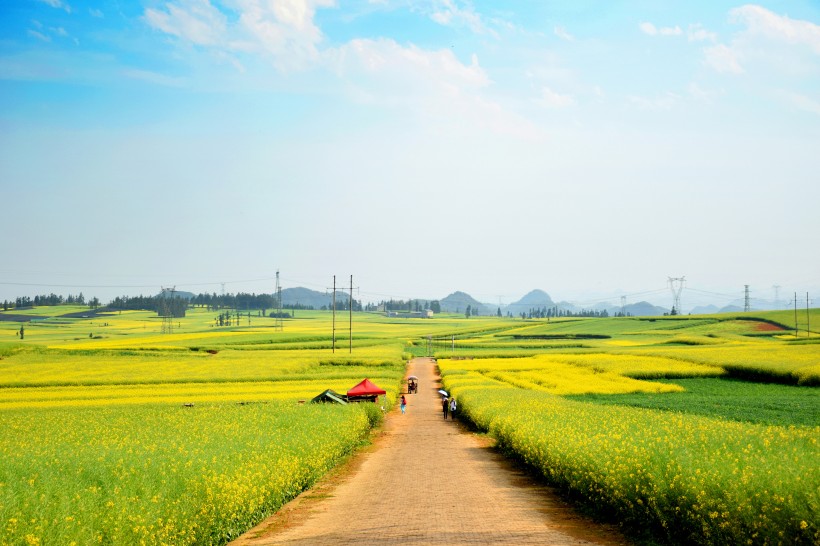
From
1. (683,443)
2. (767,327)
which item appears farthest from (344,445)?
(767,327)

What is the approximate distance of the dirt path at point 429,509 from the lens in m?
15.2

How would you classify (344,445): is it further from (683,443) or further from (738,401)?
(738,401)

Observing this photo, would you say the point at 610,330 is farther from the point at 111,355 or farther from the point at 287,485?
the point at 287,485

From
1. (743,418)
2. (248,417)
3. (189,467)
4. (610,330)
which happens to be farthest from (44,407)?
(610,330)

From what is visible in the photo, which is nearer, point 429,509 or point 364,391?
point 429,509

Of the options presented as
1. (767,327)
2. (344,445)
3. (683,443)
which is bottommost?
(344,445)

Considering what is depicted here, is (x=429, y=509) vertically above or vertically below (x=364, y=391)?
above

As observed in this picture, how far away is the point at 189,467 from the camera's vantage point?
50.8 ft

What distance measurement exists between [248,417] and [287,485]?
35.8 feet

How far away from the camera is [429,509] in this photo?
1794 cm

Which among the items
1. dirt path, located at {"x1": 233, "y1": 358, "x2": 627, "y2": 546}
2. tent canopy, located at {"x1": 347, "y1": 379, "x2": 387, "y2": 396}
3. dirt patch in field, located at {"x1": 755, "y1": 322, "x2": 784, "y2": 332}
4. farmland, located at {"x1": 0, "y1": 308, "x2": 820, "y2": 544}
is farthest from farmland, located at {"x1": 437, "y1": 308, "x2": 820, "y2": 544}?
dirt patch in field, located at {"x1": 755, "y1": 322, "x2": 784, "y2": 332}

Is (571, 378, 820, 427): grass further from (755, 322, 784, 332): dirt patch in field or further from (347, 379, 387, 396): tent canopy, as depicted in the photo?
(755, 322, 784, 332): dirt patch in field

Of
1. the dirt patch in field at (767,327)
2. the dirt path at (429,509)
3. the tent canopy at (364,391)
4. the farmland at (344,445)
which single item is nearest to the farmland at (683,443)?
the farmland at (344,445)

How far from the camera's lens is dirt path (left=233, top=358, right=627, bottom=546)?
15180 millimetres
